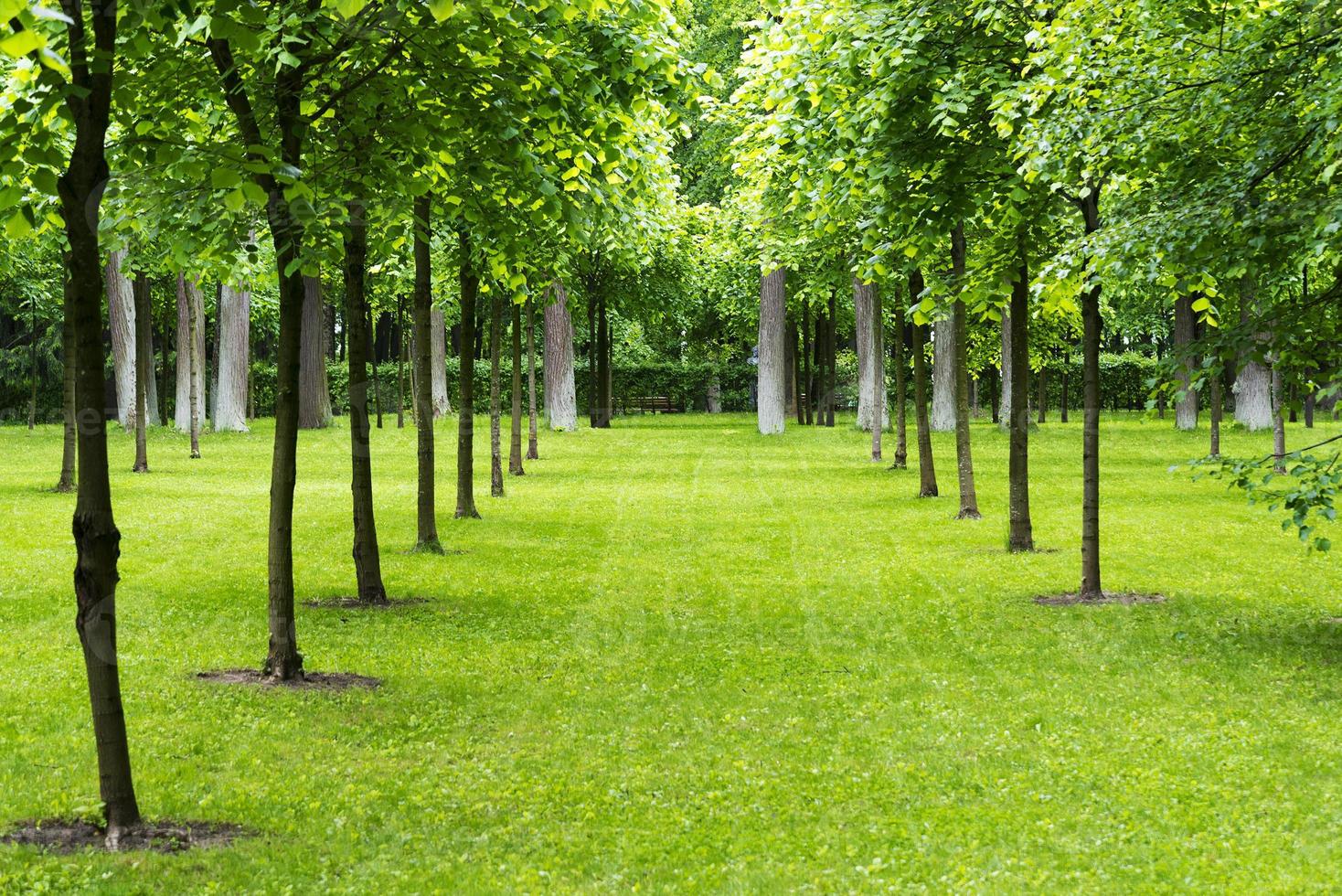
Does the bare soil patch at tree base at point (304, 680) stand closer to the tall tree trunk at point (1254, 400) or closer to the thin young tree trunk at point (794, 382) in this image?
the tall tree trunk at point (1254, 400)

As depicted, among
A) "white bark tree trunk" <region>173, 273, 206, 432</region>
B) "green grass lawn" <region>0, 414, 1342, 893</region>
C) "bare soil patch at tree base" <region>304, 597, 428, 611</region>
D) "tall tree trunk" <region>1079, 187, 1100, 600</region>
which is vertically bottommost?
"green grass lawn" <region>0, 414, 1342, 893</region>

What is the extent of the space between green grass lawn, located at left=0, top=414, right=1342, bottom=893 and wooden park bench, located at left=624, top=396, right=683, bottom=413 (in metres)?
38.0

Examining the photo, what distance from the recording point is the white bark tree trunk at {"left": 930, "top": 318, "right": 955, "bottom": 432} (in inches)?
1374

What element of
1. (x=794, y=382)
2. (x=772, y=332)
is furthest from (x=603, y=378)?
(x=794, y=382)

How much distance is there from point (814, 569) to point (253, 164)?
1014cm

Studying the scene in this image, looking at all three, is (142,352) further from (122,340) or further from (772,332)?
(772,332)

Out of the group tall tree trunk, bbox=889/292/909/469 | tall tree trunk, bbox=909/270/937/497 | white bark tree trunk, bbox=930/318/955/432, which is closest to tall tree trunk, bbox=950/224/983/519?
tall tree trunk, bbox=909/270/937/497

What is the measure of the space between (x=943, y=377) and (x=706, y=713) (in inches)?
1101

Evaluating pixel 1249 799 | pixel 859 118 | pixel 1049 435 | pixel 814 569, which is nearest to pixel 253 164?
pixel 1249 799

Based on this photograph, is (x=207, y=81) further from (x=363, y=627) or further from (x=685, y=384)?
(x=685, y=384)

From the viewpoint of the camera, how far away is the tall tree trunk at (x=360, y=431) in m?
11.5

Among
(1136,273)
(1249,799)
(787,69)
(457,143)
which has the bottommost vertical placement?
(1249,799)

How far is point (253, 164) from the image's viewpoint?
5.34 metres

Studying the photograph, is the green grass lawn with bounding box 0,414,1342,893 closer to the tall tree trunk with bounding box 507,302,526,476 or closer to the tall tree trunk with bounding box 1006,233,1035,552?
the tall tree trunk with bounding box 1006,233,1035,552
